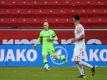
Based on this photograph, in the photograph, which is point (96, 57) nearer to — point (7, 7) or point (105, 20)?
point (105, 20)

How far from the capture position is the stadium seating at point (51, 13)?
79.4 feet

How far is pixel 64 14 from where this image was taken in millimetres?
24781

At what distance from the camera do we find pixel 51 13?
2469cm

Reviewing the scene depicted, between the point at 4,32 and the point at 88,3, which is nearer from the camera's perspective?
the point at 4,32

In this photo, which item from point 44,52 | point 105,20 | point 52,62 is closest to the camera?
point 44,52

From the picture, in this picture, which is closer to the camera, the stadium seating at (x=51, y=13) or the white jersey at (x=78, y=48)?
the white jersey at (x=78, y=48)

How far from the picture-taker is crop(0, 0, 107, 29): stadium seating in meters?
24.2

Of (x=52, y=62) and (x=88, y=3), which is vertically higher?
(x=88, y=3)

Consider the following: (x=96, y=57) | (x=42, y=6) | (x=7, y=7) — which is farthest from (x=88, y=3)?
(x=96, y=57)

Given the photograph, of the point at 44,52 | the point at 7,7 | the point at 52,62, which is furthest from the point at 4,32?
the point at 44,52

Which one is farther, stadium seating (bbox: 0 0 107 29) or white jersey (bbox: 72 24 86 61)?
stadium seating (bbox: 0 0 107 29)

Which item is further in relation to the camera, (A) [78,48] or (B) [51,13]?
(B) [51,13]

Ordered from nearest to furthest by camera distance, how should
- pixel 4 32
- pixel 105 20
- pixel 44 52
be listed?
pixel 44 52 → pixel 4 32 → pixel 105 20

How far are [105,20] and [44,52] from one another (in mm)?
8340
